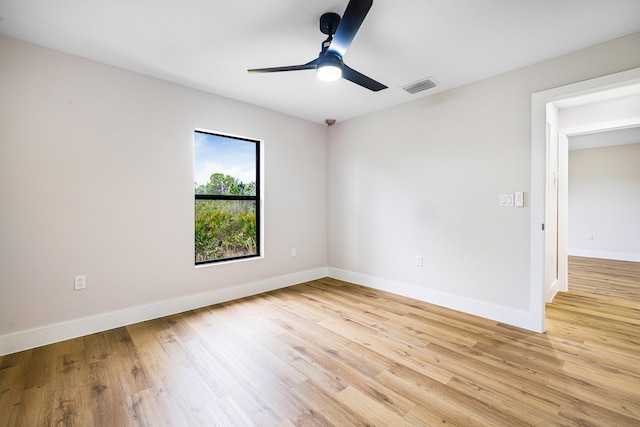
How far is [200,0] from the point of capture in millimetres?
1828

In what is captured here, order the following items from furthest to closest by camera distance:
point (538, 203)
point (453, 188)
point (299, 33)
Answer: point (453, 188)
point (538, 203)
point (299, 33)

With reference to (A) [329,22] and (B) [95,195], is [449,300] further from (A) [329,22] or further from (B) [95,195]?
(B) [95,195]

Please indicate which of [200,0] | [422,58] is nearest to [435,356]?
[422,58]

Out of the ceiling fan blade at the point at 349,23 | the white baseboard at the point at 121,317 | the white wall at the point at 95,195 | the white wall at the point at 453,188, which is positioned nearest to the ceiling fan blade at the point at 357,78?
the ceiling fan blade at the point at 349,23

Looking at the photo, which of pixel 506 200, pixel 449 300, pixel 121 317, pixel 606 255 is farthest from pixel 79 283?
pixel 606 255

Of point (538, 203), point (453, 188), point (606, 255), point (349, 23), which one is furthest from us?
point (606, 255)

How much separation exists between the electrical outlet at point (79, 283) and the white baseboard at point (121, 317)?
0.28 metres

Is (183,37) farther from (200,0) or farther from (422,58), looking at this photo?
(422,58)

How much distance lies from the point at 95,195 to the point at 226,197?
1.34 meters

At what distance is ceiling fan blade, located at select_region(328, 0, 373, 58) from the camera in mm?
1518

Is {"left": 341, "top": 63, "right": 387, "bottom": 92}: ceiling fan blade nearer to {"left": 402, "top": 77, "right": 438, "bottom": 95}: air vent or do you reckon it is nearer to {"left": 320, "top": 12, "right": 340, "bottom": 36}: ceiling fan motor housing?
{"left": 320, "top": 12, "right": 340, "bottom": 36}: ceiling fan motor housing

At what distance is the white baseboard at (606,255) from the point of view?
5816 millimetres

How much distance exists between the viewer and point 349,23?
164 cm

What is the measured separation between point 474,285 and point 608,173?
5.71 meters
